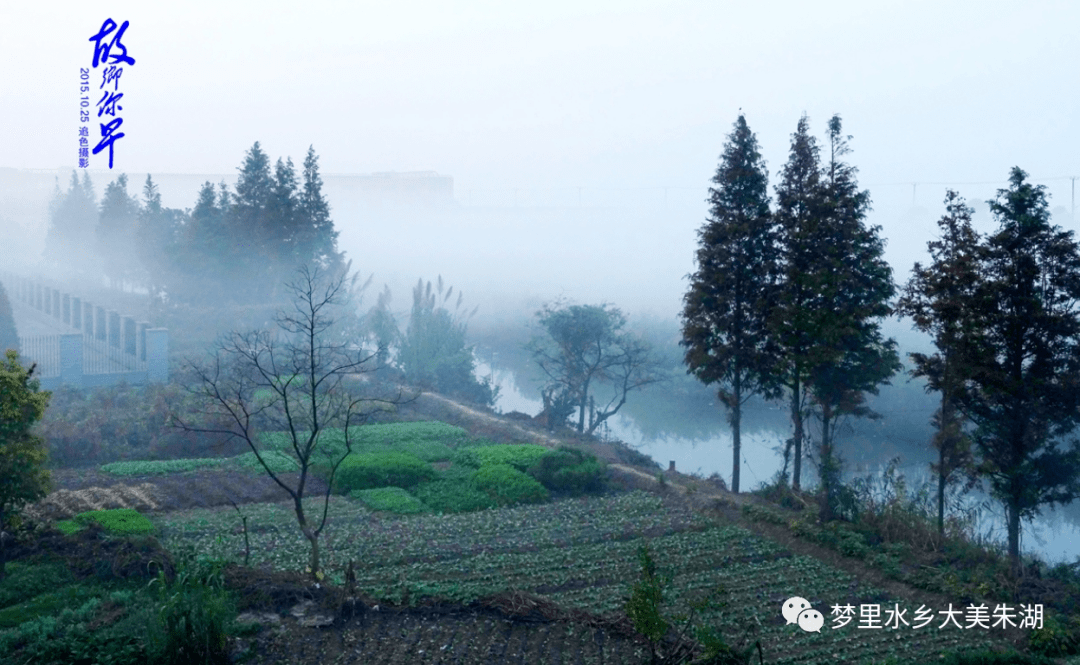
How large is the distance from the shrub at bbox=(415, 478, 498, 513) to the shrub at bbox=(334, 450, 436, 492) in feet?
1.20

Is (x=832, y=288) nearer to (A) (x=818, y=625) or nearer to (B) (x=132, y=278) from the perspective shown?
(A) (x=818, y=625)

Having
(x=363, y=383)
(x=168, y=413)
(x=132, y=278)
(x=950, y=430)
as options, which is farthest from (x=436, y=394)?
(x=132, y=278)

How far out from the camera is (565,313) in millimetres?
27922

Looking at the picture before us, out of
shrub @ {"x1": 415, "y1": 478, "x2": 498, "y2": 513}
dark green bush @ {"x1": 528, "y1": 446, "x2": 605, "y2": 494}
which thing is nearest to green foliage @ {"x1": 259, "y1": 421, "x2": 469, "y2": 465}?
shrub @ {"x1": 415, "y1": 478, "x2": 498, "y2": 513}

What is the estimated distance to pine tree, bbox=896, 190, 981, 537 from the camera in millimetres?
12016

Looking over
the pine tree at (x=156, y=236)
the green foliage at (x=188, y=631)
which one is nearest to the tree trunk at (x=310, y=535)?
the green foliage at (x=188, y=631)

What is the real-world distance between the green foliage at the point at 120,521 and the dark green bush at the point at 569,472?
747 centimetres

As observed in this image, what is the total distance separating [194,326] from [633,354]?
18666 mm

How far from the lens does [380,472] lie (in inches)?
660

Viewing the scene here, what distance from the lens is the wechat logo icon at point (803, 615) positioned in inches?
370

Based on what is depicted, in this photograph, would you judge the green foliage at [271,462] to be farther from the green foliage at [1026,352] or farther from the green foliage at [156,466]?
the green foliage at [1026,352]

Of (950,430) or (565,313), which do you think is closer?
(950,430)

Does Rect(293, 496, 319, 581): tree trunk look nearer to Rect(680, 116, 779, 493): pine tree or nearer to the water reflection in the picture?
Rect(680, 116, 779, 493): pine tree

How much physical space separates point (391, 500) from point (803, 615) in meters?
8.18
